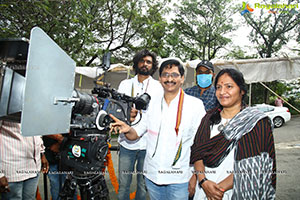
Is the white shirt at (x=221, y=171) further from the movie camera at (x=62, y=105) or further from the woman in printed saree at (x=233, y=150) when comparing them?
the movie camera at (x=62, y=105)

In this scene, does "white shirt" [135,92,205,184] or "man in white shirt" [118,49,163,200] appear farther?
"man in white shirt" [118,49,163,200]

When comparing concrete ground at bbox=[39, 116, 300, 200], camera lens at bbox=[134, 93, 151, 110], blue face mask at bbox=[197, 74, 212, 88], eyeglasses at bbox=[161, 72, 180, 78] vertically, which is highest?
blue face mask at bbox=[197, 74, 212, 88]

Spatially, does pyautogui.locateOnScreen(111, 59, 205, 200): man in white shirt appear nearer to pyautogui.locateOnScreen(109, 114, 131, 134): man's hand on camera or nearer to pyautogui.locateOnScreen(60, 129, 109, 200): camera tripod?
pyautogui.locateOnScreen(109, 114, 131, 134): man's hand on camera

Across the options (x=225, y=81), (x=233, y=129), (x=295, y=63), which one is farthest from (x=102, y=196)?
(x=295, y=63)

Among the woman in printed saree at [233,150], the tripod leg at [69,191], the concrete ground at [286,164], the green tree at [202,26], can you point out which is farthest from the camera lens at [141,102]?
the green tree at [202,26]

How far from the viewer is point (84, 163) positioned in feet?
5.01

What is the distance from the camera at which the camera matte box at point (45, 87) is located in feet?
2.85

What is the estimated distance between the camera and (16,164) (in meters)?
1.78

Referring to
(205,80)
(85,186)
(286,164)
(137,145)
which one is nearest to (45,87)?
(85,186)

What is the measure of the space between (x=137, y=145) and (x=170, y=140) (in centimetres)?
76

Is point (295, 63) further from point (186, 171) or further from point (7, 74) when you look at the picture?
point (7, 74)

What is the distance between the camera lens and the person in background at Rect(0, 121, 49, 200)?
172 centimetres

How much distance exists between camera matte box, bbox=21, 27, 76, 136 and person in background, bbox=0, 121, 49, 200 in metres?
1.02

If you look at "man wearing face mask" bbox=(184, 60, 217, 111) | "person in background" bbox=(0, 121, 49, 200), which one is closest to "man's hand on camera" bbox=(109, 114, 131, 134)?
"person in background" bbox=(0, 121, 49, 200)
